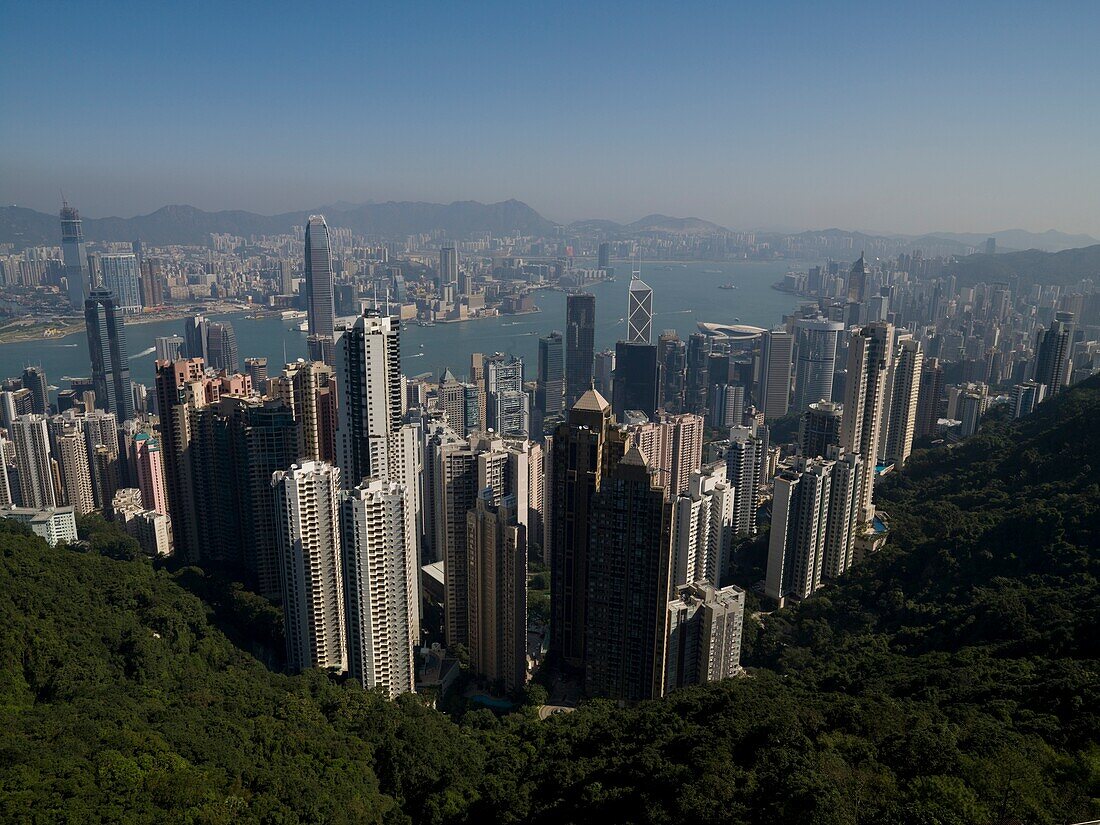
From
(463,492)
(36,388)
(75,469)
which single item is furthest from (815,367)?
(36,388)

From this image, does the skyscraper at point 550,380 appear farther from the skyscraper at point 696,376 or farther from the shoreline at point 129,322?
the shoreline at point 129,322

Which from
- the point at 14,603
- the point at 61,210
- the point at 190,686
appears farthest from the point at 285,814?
the point at 61,210

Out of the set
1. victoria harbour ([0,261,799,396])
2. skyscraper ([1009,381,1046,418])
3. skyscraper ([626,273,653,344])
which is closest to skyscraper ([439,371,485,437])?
skyscraper ([626,273,653,344])

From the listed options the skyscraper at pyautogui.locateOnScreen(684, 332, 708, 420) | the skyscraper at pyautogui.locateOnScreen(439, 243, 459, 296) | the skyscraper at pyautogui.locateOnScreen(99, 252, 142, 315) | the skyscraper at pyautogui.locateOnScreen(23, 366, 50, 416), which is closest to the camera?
the skyscraper at pyautogui.locateOnScreen(23, 366, 50, 416)

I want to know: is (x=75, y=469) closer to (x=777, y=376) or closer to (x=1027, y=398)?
(x=777, y=376)

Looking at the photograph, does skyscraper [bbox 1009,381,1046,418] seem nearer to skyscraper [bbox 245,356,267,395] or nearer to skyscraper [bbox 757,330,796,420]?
skyscraper [bbox 757,330,796,420]

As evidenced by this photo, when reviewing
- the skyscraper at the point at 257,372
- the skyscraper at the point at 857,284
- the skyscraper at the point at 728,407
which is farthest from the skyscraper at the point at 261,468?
the skyscraper at the point at 857,284
